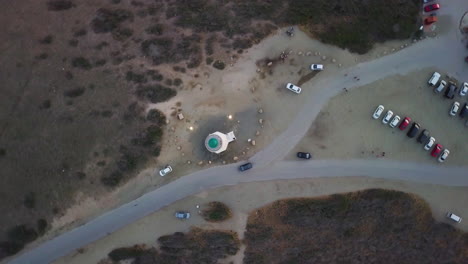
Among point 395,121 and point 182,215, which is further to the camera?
point 395,121

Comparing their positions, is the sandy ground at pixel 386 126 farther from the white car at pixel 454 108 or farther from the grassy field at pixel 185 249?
the grassy field at pixel 185 249

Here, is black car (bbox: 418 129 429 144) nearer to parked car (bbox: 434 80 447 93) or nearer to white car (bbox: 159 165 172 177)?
parked car (bbox: 434 80 447 93)

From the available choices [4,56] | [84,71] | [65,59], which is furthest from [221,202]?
[4,56]

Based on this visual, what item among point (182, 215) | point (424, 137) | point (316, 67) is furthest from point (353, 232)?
point (182, 215)

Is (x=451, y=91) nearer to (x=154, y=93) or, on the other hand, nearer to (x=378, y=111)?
(x=378, y=111)

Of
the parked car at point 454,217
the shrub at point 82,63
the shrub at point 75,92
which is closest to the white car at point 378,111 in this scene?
the parked car at point 454,217

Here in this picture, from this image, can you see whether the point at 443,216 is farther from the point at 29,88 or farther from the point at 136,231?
the point at 29,88

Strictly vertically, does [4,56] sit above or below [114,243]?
above
